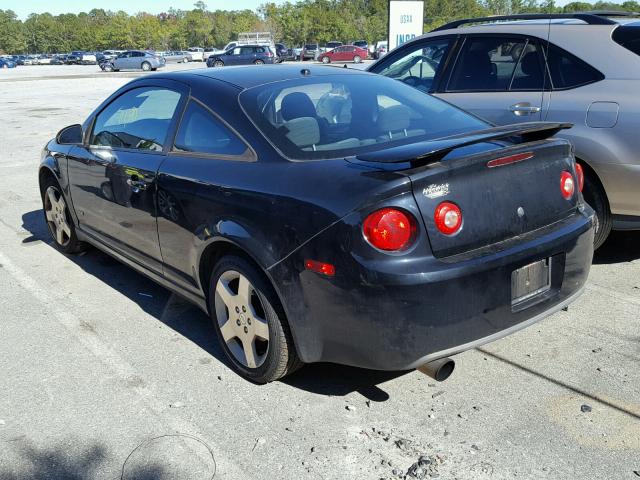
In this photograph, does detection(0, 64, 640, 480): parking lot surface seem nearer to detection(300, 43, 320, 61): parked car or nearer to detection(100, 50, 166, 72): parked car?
detection(100, 50, 166, 72): parked car

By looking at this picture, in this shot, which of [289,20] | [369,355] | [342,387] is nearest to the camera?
[369,355]

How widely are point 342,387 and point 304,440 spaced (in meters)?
0.51

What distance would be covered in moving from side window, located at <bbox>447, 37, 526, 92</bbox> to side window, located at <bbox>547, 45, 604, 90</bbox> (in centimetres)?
30

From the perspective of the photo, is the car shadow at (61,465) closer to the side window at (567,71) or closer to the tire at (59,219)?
the tire at (59,219)

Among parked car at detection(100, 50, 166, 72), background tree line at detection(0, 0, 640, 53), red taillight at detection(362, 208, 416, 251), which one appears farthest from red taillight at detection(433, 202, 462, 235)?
background tree line at detection(0, 0, 640, 53)

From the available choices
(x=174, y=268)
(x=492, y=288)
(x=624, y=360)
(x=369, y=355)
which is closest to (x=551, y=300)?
(x=492, y=288)

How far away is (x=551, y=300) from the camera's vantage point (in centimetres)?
300

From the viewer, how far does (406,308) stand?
2.57 metres

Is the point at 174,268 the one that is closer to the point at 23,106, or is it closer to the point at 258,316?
the point at 258,316

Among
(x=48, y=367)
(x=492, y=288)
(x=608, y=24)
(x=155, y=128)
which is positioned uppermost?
(x=608, y=24)

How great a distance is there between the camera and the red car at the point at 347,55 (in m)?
52.9

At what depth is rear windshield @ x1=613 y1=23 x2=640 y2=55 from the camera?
443 centimetres

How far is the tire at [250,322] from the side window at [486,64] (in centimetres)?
297

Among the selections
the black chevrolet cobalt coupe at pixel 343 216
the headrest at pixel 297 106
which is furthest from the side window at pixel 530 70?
→ the headrest at pixel 297 106
